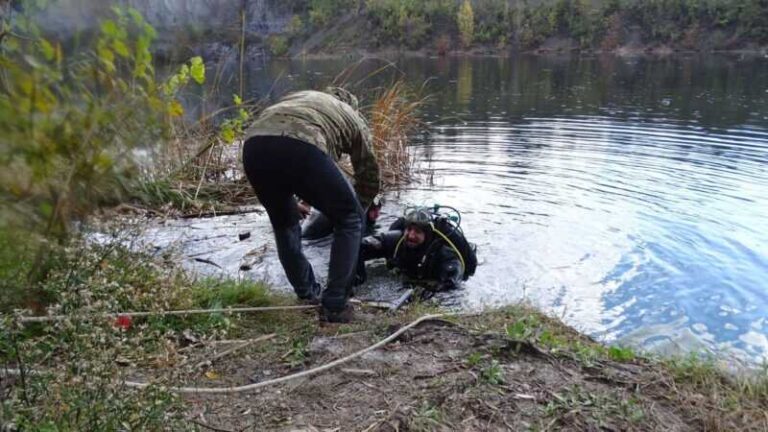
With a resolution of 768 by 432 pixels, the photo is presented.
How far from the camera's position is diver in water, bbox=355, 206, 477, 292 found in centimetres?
521

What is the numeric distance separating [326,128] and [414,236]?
70.4 inches

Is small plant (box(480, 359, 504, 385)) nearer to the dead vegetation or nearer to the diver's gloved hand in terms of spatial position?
the dead vegetation

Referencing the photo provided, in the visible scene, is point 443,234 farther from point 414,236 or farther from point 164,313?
point 164,313

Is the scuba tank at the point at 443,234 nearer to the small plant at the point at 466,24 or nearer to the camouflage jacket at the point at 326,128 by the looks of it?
the camouflage jacket at the point at 326,128

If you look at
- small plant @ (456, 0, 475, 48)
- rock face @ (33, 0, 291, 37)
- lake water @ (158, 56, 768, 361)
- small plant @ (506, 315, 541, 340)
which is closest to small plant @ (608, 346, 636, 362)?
small plant @ (506, 315, 541, 340)

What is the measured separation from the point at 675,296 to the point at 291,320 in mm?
3316

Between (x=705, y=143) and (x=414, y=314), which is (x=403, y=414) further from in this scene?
(x=705, y=143)

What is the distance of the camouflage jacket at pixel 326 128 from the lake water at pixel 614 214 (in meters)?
1.27

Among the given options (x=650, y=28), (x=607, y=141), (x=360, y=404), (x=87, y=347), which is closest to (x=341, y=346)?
(x=360, y=404)

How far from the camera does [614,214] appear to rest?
7625 millimetres

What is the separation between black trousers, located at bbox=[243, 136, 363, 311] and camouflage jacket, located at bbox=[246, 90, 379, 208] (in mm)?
65

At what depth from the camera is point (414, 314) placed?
420 centimetres

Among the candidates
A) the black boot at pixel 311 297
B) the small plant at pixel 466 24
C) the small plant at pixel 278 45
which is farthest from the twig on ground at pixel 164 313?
the small plant at pixel 466 24

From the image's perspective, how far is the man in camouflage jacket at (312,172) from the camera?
12.0ft
